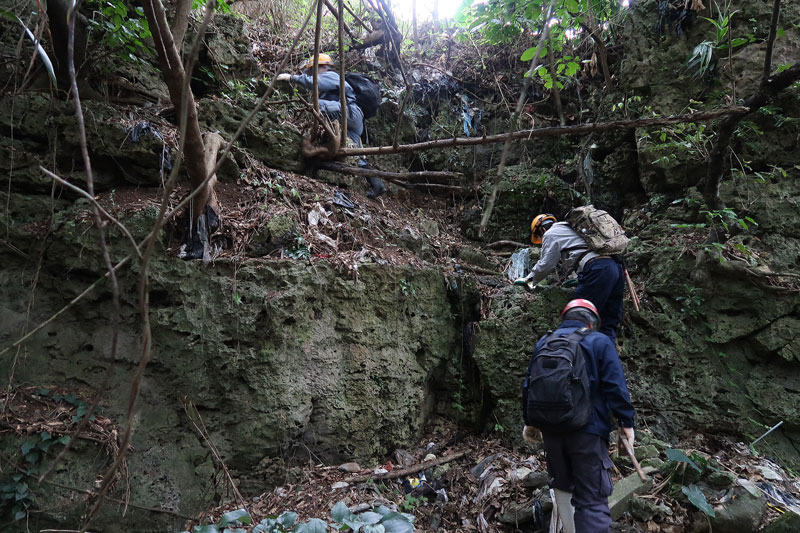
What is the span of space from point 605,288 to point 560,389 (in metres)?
1.60

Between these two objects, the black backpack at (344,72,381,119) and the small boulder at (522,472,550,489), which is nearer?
the small boulder at (522,472,550,489)

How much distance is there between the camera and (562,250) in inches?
174

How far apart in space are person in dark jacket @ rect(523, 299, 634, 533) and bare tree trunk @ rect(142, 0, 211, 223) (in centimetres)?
302

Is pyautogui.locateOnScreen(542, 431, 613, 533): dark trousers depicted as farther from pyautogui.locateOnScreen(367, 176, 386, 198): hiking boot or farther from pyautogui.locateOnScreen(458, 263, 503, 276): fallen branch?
pyautogui.locateOnScreen(367, 176, 386, 198): hiking boot

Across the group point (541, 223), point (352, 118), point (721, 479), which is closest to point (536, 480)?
point (721, 479)

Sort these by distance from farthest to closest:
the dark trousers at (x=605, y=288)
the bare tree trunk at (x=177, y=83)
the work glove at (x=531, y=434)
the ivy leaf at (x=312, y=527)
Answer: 1. the dark trousers at (x=605, y=288)
2. the work glove at (x=531, y=434)
3. the bare tree trunk at (x=177, y=83)
4. the ivy leaf at (x=312, y=527)

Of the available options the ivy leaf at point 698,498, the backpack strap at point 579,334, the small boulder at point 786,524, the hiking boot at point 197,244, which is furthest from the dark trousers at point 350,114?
the small boulder at point 786,524

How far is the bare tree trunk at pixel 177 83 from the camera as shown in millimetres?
2707

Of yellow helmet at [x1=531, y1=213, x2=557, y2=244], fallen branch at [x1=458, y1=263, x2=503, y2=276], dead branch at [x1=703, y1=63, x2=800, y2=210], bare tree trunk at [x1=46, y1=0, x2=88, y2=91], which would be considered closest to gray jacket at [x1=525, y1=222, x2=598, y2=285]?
yellow helmet at [x1=531, y1=213, x2=557, y2=244]

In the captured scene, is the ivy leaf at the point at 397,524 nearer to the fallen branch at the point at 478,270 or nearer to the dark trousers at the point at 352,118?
the fallen branch at the point at 478,270

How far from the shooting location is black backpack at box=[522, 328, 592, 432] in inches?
111

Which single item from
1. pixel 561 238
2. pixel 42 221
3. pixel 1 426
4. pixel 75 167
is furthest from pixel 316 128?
pixel 1 426

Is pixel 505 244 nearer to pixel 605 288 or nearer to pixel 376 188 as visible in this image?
pixel 376 188

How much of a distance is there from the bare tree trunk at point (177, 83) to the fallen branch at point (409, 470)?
9.77 ft
